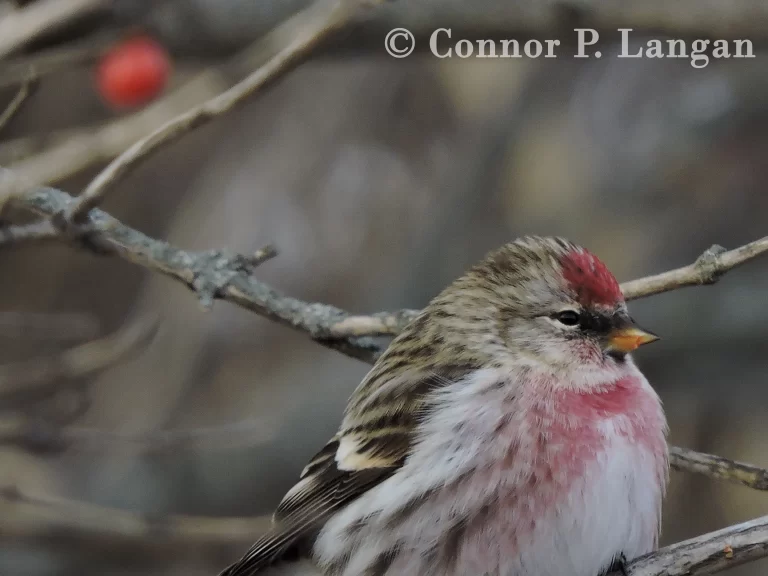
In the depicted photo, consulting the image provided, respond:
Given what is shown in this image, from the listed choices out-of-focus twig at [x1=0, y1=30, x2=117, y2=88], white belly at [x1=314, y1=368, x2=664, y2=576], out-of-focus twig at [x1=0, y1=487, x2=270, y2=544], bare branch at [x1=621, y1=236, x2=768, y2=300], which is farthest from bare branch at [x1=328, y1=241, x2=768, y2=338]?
out-of-focus twig at [x1=0, y1=30, x2=117, y2=88]

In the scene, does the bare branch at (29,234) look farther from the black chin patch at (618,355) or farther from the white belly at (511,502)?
the black chin patch at (618,355)

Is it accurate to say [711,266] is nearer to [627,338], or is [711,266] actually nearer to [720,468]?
[627,338]

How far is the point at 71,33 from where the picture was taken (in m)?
1.21

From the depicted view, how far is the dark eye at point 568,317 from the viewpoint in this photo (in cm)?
104

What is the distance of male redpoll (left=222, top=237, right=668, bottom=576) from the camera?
97cm

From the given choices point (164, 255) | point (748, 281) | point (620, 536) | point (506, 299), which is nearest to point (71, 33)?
point (164, 255)

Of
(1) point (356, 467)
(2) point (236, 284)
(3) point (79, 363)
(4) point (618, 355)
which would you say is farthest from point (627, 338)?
(3) point (79, 363)

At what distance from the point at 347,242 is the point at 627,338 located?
96 cm

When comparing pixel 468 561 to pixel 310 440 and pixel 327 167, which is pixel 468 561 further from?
pixel 327 167

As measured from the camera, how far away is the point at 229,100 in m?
0.83

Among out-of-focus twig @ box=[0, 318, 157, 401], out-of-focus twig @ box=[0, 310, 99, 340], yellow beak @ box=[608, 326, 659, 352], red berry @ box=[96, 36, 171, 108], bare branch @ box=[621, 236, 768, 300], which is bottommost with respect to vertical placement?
yellow beak @ box=[608, 326, 659, 352]

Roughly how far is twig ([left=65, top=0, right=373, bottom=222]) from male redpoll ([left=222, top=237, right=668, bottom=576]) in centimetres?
38

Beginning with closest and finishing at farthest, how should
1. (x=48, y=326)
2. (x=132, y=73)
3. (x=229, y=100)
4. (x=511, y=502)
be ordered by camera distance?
(x=229, y=100) < (x=511, y=502) < (x=132, y=73) < (x=48, y=326)

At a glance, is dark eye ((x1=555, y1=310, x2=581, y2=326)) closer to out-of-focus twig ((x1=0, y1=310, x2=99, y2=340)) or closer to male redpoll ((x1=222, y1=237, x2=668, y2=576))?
male redpoll ((x1=222, y1=237, x2=668, y2=576))
